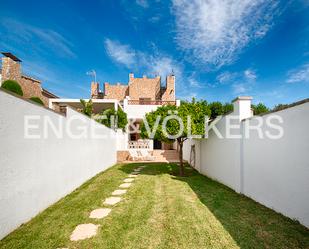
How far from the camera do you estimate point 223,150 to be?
25.5ft

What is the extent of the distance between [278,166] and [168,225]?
282 cm

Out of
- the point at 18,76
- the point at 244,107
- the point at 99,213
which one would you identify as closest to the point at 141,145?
the point at 18,76

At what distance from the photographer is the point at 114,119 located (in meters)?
17.5

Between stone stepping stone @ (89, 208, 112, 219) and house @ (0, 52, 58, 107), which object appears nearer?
stone stepping stone @ (89, 208, 112, 219)

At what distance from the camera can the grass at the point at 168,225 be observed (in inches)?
124

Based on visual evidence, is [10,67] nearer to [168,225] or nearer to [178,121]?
[178,121]

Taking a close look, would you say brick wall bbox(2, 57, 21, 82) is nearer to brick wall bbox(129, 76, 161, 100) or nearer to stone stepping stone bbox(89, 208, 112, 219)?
brick wall bbox(129, 76, 161, 100)

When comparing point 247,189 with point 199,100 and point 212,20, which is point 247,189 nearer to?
point 199,100

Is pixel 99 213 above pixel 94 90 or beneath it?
beneath

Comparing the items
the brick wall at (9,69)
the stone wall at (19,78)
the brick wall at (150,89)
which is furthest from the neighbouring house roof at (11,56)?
the brick wall at (150,89)

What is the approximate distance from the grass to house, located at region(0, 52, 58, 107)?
678 inches

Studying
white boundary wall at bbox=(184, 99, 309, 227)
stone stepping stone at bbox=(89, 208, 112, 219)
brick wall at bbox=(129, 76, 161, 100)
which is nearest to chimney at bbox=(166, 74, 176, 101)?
brick wall at bbox=(129, 76, 161, 100)

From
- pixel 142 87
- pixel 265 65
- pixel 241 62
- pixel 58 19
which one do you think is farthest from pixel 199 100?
pixel 142 87

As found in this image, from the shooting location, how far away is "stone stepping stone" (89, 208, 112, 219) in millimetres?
4346
